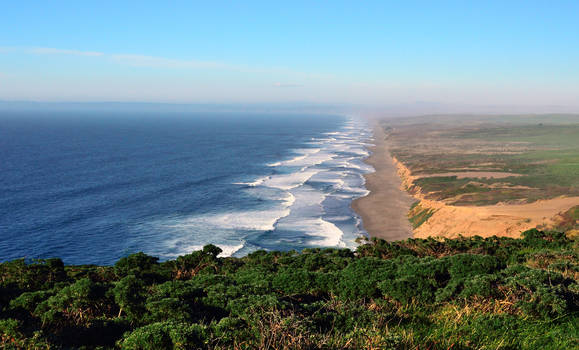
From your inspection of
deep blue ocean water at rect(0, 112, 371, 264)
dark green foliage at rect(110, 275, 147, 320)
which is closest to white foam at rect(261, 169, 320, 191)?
deep blue ocean water at rect(0, 112, 371, 264)

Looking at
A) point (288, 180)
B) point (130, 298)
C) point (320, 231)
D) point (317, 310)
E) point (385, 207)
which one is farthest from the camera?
point (288, 180)

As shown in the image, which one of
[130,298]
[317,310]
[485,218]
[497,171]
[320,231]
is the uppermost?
[317,310]

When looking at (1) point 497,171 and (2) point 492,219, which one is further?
(1) point 497,171

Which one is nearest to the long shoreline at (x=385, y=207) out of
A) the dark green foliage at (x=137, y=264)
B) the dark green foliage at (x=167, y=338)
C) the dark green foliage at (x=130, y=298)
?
the dark green foliage at (x=137, y=264)

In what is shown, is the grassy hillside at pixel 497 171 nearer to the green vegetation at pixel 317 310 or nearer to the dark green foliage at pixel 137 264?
the dark green foliage at pixel 137 264

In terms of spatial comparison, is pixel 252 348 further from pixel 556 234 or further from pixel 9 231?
pixel 9 231

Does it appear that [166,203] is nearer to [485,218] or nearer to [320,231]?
[320,231]

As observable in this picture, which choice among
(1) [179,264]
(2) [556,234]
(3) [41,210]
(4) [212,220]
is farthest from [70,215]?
(2) [556,234]

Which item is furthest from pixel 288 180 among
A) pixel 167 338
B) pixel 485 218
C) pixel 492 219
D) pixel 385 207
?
pixel 167 338
